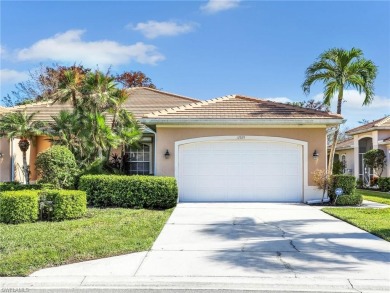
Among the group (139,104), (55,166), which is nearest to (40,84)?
(139,104)

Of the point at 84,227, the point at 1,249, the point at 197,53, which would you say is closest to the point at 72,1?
the point at 197,53

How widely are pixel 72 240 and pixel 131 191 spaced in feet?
17.0

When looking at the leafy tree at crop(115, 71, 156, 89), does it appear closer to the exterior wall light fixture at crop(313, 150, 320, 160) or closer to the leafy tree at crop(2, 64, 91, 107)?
the leafy tree at crop(2, 64, 91, 107)

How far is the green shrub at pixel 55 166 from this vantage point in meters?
12.5

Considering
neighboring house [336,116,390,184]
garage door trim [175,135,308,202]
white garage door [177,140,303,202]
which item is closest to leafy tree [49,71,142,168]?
garage door trim [175,135,308,202]

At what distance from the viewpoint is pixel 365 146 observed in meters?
27.6

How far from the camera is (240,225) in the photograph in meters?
10.2

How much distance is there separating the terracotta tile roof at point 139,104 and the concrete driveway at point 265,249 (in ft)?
33.2

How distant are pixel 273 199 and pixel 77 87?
8.99 metres

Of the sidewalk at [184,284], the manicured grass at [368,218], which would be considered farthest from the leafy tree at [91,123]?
the sidewalk at [184,284]

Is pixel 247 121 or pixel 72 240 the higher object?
pixel 247 121

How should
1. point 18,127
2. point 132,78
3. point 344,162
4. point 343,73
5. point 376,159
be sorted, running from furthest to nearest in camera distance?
1. point 132,78
2. point 344,162
3. point 376,159
4. point 343,73
5. point 18,127

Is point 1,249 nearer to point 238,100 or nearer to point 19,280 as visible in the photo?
point 19,280

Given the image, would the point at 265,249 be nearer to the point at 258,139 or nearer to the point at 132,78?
the point at 258,139
